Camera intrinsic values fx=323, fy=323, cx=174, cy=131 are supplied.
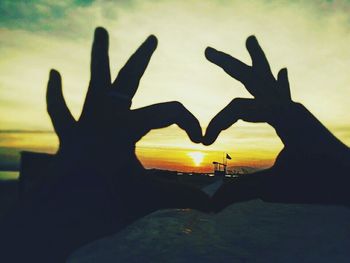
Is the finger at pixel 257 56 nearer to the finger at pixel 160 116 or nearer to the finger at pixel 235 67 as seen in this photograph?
the finger at pixel 235 67

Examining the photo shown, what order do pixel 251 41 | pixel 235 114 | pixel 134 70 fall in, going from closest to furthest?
1. pixel 134 70
2. pixel 235 114
3. pixel 251 41

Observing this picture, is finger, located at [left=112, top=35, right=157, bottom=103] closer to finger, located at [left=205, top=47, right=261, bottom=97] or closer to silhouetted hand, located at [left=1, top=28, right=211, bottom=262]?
silhouetted hand, located at [left=1, top=28, right=211, bottom=262]

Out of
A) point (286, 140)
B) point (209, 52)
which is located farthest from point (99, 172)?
point (286, 140)

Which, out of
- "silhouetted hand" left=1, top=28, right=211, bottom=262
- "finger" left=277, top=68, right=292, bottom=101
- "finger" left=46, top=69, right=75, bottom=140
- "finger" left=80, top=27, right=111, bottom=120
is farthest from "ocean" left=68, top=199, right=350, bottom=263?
"finger" left=277, top=68, right=292, bottom=101

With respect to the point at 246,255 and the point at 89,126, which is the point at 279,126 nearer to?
the point at 89,126

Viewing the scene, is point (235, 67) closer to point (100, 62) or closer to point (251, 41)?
point (251, 41)

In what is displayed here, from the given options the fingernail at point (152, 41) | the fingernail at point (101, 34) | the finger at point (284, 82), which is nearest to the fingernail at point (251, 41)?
the finger at point (284, 82)

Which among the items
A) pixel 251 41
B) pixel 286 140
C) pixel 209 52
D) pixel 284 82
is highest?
pixel 251 41

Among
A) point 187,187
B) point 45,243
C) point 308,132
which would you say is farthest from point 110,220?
point 308,132
